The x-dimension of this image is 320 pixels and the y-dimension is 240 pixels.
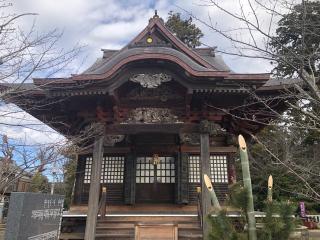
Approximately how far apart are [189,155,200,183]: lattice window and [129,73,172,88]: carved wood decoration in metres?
4.41

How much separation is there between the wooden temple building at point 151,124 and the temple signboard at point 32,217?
2595mm

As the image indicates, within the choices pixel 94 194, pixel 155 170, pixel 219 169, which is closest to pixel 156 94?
pixel 94 194

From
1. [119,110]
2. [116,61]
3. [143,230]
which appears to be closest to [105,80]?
A: [116,61]

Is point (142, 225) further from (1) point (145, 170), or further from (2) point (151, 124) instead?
(1) point (145, 170)

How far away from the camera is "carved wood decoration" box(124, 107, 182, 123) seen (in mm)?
9610

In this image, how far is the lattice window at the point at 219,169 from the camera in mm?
12352

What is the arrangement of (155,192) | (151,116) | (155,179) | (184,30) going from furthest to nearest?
(184,30) < (155,179) < (155,192) < (151,116)

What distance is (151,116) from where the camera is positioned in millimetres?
9664

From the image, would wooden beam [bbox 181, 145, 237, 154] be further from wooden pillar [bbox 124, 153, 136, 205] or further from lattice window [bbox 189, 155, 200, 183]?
wooden pillar [bbox 124, 153, 136, 205]

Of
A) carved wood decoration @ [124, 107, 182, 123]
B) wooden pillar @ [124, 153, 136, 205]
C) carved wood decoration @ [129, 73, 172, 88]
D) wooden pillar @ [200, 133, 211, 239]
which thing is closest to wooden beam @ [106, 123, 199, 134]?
carved wood decoration @ [124, 107, 182, 123]

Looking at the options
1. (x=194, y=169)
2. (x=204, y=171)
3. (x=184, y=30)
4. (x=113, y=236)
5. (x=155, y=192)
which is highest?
(x=184, y=30)

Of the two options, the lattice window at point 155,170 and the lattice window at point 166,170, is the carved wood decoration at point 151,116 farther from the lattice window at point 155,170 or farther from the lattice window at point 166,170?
the lattice window at point 166,170

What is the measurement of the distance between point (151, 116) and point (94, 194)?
2.78m

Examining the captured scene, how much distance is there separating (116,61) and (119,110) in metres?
1.54
